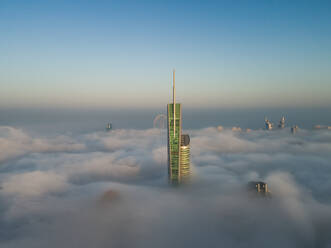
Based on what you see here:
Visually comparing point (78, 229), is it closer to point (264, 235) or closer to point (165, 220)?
point (165, 220)

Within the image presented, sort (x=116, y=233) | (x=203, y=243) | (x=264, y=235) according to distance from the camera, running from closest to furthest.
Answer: (x=203, y=243) < (x=264, y=235) < (x=116, y=233)

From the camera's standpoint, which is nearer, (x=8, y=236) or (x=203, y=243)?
(x=203, y=243)

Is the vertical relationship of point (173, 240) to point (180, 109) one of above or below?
below

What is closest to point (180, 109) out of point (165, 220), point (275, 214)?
point (165, 220)

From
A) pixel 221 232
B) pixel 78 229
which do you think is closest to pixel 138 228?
pixel 78 229

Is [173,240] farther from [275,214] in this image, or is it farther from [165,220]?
[275,214]

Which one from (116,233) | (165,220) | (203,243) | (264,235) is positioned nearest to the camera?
(203,243)

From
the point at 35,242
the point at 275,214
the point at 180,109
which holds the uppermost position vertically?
the point at 180,109

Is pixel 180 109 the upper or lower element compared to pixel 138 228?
upper

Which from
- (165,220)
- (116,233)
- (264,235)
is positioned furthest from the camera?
(165,220)
